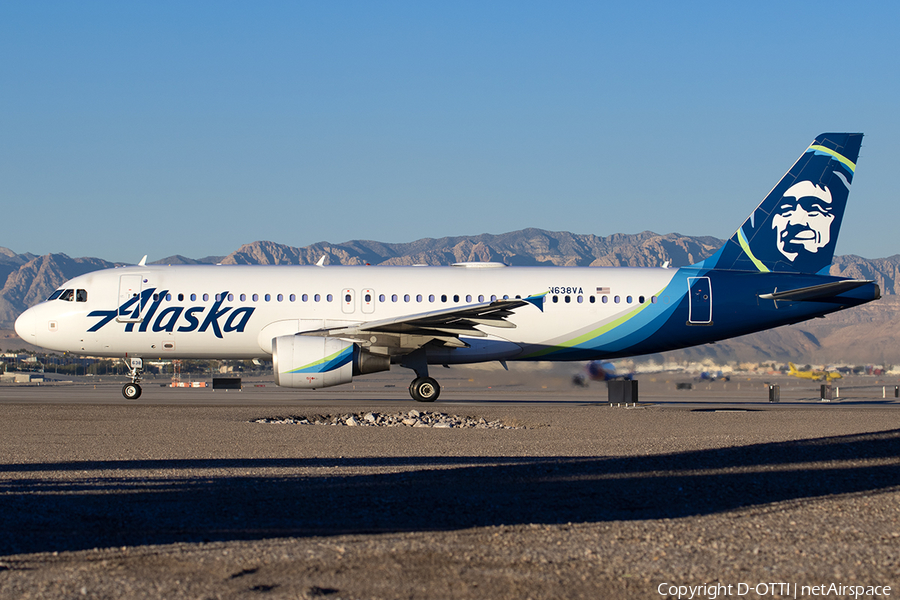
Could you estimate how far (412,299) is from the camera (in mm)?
27969

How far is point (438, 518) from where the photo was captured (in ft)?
27.1

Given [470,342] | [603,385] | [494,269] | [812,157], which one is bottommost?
[603,385]

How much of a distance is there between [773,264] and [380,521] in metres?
24.1

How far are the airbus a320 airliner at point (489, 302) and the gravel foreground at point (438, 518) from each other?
1155 centimetres

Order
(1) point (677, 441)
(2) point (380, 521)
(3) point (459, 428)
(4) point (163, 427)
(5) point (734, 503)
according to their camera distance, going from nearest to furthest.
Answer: (2) point (380, 521) < (5) point (734, 503) < (1) point (677, 441) < (4) point (163, 427) < (3) point (459, 428)

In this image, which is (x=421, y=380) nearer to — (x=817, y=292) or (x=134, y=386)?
(x=134, y=386)

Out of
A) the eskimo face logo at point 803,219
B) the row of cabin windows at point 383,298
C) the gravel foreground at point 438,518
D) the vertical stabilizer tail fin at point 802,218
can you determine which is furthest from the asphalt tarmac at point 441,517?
the eskimo face logo at point 803,219

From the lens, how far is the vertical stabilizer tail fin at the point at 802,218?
96.1ft

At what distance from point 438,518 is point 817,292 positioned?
22653 millimetres

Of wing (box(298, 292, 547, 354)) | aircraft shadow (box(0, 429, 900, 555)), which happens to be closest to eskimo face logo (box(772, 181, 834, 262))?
wing (box(298, 292, 547, 354))

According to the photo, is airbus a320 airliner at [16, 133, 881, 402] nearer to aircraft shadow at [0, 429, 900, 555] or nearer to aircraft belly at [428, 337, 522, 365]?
aircraft belly at [428, 337, 522, 365]

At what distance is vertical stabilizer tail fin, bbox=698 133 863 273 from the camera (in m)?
29.3

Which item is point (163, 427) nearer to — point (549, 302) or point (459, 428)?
point (459, 428)

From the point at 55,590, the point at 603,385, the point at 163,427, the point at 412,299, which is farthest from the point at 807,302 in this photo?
the point at 55,590
